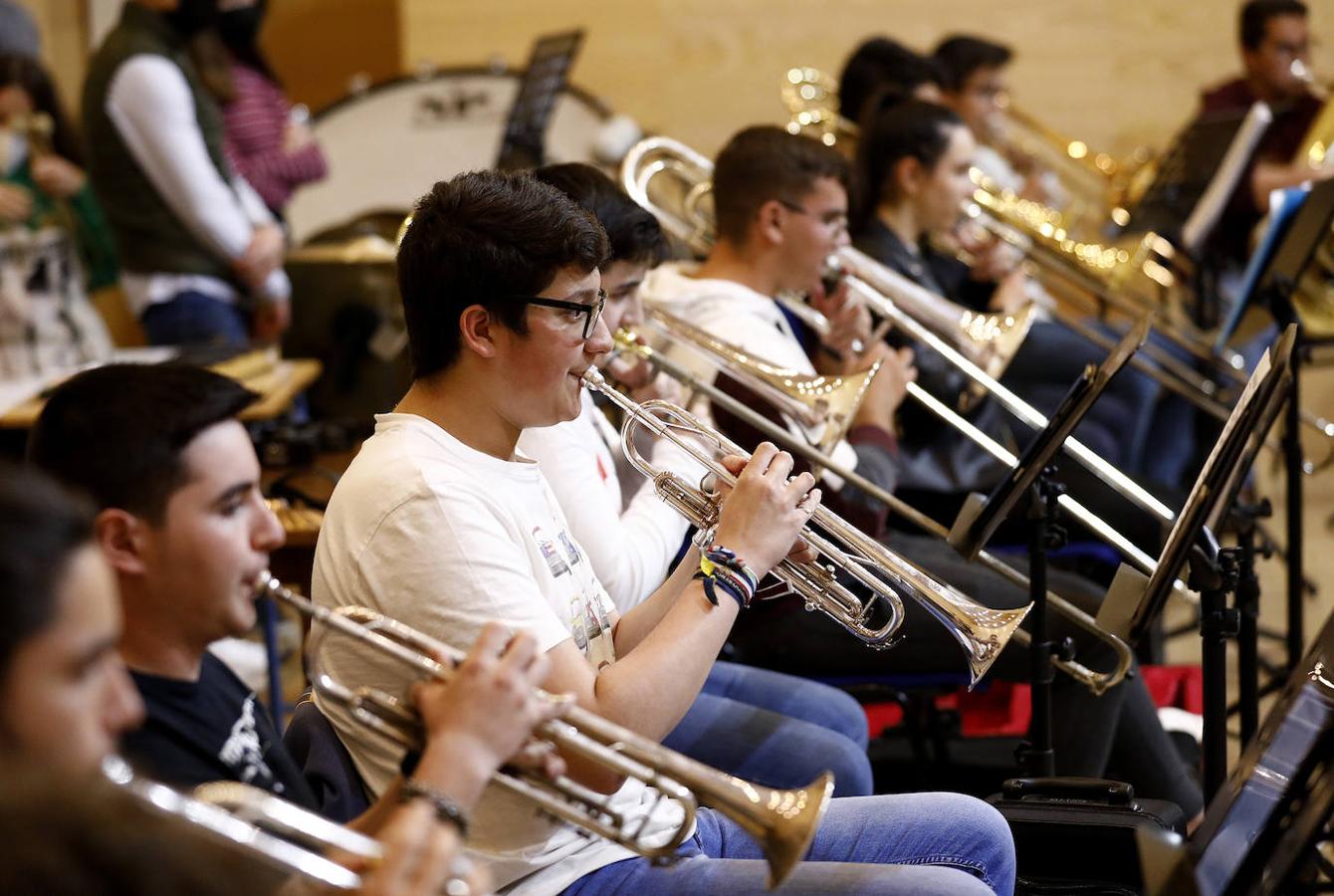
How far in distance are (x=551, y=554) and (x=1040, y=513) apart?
0.89 metres

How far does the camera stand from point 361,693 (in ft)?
4.42

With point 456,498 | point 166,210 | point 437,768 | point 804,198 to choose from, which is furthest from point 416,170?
point 437,768

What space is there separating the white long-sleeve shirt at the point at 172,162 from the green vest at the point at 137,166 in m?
0.02

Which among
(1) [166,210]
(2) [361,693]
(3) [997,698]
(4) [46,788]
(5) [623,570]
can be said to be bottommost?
(3) [997,698]

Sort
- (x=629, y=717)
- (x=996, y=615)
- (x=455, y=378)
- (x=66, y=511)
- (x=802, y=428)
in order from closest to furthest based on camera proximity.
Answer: (x=66, y=511) → (x=629, y=717) → (x=455, y=378) → (x=996, y=615) → (x=802, y=428)

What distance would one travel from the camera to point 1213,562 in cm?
214

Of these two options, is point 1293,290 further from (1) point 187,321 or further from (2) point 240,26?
(2) point 240,26

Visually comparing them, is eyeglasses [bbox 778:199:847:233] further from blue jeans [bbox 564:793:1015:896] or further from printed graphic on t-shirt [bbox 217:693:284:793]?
printed graphic on t-shirt [bbox 217:693:284:793]

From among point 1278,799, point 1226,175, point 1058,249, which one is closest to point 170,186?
point 1058,249

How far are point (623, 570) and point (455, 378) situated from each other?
0.47 meters

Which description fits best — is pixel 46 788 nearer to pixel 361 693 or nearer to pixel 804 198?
pixel 361 693

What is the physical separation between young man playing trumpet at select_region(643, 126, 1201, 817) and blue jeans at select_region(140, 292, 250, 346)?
148cm

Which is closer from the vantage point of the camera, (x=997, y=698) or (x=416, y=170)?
(x=997, y=698)

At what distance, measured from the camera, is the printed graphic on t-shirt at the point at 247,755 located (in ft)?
4.37
